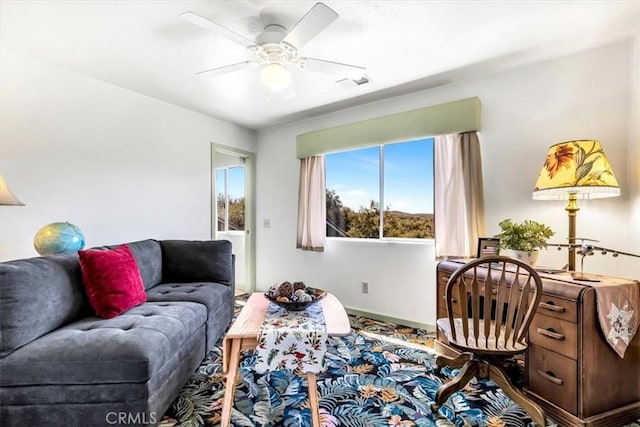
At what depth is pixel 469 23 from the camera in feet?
6.59

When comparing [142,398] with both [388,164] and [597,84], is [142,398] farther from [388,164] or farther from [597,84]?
[597,84]

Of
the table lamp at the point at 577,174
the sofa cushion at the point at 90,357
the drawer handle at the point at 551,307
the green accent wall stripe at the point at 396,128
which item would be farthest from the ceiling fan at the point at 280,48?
the drawer handle at the point at 551,307

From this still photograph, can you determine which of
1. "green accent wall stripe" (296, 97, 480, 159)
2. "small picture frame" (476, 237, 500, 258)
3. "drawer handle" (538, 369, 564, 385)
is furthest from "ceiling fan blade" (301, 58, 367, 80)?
"drawer handle" (538, 369, 564, 385)

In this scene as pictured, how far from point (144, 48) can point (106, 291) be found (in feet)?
5.78

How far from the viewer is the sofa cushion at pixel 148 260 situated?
8.75 feet

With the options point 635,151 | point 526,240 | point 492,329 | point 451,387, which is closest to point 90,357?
point 451,387

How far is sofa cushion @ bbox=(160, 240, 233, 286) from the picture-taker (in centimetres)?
304

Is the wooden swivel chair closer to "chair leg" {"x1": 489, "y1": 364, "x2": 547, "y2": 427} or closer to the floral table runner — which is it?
"chair leg" {"x1": 489, "y1": 364, "x2": 547, "y2": 427}

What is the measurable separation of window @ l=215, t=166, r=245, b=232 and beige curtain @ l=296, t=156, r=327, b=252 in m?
1.24

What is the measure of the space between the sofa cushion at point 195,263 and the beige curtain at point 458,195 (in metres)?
2.09

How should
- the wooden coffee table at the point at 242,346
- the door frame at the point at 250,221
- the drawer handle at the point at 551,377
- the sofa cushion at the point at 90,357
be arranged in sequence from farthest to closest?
the door frame at the point at 250,221 → the drawer handle at the point at 551,377 → the wooden coffee table at the point at 242,346 → the sofa cushion at the point at 90,357

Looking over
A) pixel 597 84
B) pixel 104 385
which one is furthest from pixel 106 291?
pixel 597 84

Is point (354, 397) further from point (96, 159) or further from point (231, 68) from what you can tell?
point (96, 159)

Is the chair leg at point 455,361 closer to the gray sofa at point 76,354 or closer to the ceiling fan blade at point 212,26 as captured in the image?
the gray sofa at point 76,354
